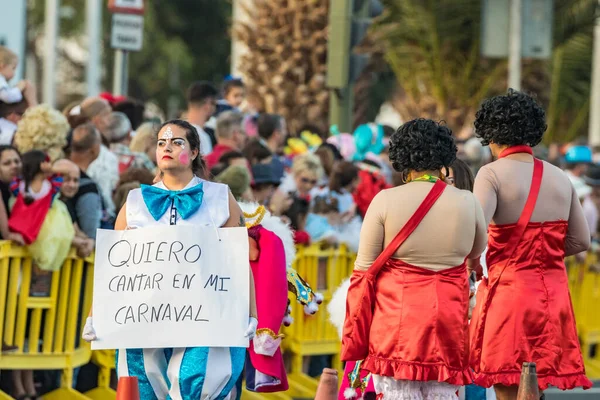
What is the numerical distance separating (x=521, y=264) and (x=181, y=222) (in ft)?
5.51

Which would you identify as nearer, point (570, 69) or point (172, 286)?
point (172, 286)

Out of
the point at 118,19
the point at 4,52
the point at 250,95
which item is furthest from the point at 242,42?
the point at 4,52

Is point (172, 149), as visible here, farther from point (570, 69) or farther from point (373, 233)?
point (570, 69)

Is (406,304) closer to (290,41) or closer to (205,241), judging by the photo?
(205,241)

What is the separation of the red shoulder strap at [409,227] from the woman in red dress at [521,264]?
0.43m

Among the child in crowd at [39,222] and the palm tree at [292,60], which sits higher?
the palm tree at [292,60]

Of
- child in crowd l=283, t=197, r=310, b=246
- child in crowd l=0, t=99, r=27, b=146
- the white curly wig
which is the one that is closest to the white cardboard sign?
child in crowd l=0, t=99, r=27, b=146

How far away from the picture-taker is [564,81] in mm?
30547

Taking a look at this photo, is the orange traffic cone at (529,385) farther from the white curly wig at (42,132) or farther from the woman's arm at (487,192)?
the white curly wig at (42,132)

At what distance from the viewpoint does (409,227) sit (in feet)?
22.0

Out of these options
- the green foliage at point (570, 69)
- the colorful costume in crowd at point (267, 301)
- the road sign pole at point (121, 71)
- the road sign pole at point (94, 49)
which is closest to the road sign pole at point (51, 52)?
the road sign pole at point (94, 49)

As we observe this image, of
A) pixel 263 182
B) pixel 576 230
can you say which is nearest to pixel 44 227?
pixel 263 182

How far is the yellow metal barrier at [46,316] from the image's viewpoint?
8.86 metres

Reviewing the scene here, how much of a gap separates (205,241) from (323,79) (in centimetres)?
1279
